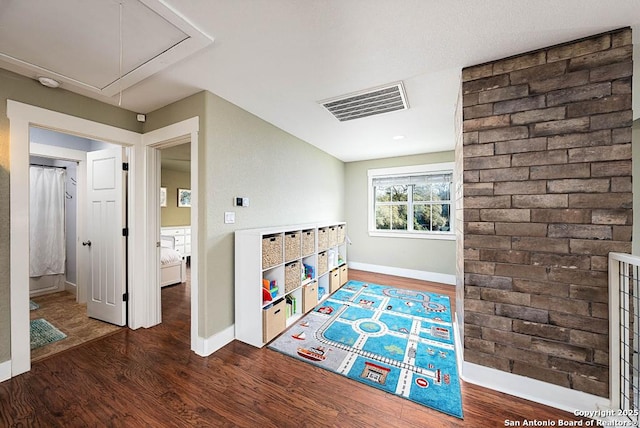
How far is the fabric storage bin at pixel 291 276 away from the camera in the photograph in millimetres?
2725

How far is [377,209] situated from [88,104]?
15.1 ft

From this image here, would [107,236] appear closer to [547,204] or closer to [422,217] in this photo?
[547,204]

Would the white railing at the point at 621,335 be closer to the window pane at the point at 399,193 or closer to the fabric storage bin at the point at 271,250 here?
the fabric storage bin at the point at 271,250

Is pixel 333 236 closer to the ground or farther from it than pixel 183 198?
closer to the ground

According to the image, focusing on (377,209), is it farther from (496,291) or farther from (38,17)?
(38,17)

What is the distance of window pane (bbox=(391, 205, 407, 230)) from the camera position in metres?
4.79

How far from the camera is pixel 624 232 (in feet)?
4.73

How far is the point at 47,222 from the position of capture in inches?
143

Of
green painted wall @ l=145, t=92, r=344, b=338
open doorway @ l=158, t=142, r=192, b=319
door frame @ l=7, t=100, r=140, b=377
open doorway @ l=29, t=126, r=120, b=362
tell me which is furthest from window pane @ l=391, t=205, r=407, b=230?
door frame @ l=7, t=100, r=140, b=377

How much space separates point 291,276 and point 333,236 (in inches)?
50.0

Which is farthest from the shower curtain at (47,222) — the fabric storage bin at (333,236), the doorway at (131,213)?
the fabric storage bin at (333,236)

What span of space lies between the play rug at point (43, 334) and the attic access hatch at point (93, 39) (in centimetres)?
246

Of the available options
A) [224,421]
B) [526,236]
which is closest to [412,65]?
[526,236]

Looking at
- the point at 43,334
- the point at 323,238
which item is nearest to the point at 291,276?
the point at 323,238
